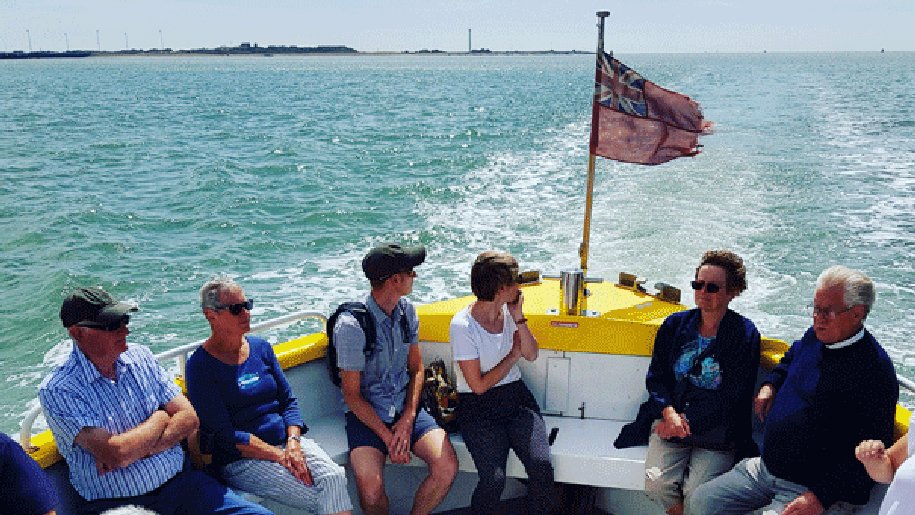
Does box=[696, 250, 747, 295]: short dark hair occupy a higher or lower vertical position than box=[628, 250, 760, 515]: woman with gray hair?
higher

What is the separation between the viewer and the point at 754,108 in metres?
30.3

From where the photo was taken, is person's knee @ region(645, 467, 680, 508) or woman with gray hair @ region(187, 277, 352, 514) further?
person's knee @ region(645, 467, 680, 508)

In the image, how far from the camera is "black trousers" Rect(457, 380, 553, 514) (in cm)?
368

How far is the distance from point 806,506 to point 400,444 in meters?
1.69

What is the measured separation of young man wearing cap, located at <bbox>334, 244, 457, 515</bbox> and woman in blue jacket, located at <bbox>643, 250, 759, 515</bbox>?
962mm

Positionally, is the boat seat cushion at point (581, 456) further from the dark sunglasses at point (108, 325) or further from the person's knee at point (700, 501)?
the dark sunglasses at point (108, 325)

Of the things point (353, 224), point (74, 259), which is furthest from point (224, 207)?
point (74, 259)

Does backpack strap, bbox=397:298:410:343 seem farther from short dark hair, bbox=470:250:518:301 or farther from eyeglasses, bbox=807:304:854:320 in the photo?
eyeglasses, bbox=807:304:854:320

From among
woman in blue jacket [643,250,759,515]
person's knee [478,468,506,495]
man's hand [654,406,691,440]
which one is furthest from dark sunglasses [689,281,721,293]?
person's knee [478,468,506,495]

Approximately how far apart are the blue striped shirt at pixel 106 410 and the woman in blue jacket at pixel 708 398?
2.07 metres

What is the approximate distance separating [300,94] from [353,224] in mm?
44647

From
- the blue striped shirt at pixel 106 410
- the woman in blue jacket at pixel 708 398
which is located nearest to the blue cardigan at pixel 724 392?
the woman in blue jacket at pixel 708 398

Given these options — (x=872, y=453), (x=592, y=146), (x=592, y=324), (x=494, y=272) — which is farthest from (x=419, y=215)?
(x=872, y=453)

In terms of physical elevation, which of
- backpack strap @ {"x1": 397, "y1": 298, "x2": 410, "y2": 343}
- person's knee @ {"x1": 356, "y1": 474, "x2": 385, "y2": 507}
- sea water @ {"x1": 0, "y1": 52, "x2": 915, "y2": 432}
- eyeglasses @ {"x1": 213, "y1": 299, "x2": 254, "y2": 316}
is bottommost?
sea water @ {"x1": 0, "y1": 52, "x2": 915, "y2": 432}
